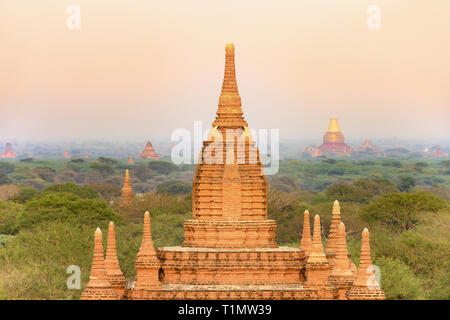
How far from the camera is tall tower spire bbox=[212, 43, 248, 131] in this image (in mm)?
47188

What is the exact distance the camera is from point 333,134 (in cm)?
13162

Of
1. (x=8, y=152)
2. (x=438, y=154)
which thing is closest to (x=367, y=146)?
(x=438, y=154)

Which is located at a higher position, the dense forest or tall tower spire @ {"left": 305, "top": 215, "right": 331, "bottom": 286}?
tall tower spire @ {"left": 305, "top": 215, "right": 331, "bottom": 286}

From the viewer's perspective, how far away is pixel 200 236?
151 ft

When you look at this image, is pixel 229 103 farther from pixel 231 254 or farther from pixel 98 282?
pixel 98 282

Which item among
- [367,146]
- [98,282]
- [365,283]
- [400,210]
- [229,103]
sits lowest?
[400,210]

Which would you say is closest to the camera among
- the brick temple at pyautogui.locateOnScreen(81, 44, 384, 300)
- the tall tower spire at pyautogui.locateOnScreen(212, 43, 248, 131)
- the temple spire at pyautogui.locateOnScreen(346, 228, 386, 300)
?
the temple spire at pyautogui.locateOnScreen(346, 228, 386, 300)

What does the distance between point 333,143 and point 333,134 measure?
17.9 ft

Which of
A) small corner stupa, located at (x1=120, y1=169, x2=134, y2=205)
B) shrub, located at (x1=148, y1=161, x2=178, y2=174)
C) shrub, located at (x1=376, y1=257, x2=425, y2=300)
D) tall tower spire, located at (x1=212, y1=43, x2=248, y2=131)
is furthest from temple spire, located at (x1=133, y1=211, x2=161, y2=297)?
shrub, located at (x1=148, y1=161, x2=178, y2=174)

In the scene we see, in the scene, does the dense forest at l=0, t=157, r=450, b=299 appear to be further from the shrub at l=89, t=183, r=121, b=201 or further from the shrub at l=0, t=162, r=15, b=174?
the shrub at l=0, t=162, r=15, b=174

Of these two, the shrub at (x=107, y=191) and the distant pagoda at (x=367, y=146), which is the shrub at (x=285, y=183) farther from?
the distant pagoda at (x=367, y=146)

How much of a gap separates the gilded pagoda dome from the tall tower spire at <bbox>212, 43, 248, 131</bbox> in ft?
249

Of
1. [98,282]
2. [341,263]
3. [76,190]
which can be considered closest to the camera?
[98,282]
